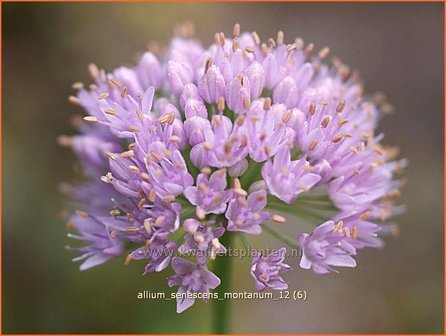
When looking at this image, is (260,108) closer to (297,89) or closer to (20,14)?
(297,89)

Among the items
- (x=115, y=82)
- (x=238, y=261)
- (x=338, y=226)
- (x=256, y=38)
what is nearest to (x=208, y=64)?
(x=256, y=38)

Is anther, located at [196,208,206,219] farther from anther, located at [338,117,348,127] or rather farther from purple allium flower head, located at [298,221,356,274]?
anther, located at [338,117,348,127]

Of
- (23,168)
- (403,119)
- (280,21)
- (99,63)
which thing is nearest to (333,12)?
(280,21)

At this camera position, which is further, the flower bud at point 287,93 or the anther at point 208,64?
the flower bud at point 287,93

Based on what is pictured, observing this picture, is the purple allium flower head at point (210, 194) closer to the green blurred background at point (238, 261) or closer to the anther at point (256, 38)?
the anther at point (256, 38)

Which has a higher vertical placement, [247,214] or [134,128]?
[134,128]

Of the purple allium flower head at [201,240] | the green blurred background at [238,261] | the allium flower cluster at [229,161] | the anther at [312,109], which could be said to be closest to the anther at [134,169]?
the allium flower cluster at [229,161]

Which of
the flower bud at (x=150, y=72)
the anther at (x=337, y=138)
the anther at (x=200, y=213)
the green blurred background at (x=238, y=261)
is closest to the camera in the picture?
the anther at (x=200, y=213)

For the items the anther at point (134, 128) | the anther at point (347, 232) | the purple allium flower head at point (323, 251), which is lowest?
the purple allium flower head at point (323, 251)

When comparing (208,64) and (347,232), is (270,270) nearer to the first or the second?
(347,232)
